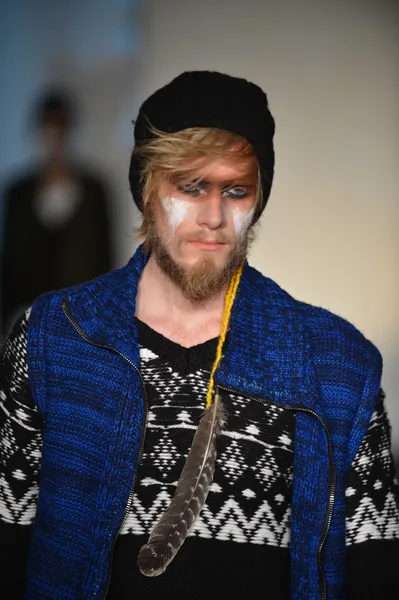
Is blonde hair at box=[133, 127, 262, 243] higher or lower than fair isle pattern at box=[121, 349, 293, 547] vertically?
higher

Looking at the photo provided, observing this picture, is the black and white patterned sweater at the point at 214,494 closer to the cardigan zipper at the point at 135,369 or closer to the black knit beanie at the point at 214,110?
the cardigan zipper at the point at 135,369

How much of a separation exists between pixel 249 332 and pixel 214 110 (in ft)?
1.57

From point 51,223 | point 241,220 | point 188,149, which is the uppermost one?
point 51,223

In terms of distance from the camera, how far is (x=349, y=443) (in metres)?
1.70

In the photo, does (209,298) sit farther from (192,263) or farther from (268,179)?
(268,179)

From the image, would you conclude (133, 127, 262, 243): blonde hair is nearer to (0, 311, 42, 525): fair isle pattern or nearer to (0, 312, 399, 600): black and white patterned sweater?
(0, 312, 399, 600): black and white patterned sweater

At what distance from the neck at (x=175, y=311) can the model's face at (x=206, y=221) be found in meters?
0.04

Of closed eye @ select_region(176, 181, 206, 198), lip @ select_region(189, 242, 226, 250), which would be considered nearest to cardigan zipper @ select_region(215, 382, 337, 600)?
lip @ select_region(189, 242, 226, 250)

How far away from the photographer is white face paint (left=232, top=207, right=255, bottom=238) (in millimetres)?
1776

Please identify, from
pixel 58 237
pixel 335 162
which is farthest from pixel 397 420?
pixel 58 237

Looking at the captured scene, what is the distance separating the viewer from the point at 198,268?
5.73ft

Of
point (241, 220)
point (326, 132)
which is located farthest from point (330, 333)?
point (326, 132)

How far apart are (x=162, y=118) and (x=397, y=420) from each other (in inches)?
110

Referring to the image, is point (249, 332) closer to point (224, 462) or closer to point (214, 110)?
point (224, 462)
